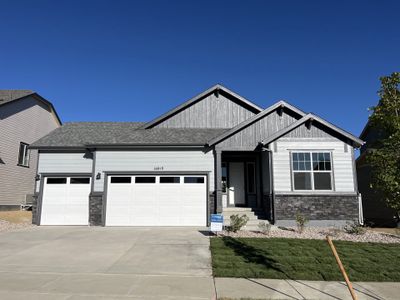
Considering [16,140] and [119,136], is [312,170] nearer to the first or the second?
[119,136]

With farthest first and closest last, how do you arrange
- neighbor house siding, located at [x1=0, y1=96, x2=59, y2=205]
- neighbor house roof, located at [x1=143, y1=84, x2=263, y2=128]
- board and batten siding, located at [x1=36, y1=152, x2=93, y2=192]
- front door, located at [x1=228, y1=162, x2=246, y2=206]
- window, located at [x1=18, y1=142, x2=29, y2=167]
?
window, located at [x1=18, y1=142, x2=29, y2=167] → neighbor house siding, located at [x1=0, y1=96, x2=59, y2=205] → neighbor house roof, located at [x1=143, y1=84, x2=263, y2=128] → front door, located at [x1=228, y1=162, x2=246, y2=206] → board and batten siding, located at [x1=36, y1=152, x2=93, y2=192]

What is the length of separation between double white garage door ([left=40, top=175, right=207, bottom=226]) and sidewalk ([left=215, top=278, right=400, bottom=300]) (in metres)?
8.19

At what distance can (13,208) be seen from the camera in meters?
20.2

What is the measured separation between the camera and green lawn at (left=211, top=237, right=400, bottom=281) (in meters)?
6.93

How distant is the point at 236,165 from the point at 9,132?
1463 centimetres

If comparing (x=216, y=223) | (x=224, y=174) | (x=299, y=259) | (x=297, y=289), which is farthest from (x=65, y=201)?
(x=297, y=289)

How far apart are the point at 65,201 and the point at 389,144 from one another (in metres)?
13.8

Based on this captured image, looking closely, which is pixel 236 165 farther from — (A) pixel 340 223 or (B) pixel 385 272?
(B) pixel 385 272

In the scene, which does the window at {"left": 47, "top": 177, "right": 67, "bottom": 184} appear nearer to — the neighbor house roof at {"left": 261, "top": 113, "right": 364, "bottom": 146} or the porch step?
the porch step

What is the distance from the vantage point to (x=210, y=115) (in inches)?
727

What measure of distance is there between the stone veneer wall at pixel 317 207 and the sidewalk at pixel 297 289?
24.1 feet

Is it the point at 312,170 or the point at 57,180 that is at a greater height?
the point at 312,170

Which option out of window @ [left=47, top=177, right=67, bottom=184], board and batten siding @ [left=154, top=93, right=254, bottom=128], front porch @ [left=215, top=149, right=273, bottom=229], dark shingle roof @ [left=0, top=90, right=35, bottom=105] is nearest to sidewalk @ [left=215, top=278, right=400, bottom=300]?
front porch @ [left=215, top=149, right=273, bottom=229]

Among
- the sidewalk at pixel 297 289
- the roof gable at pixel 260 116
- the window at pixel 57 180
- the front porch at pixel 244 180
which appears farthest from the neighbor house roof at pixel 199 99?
the sidewalk at pixel 297 289
